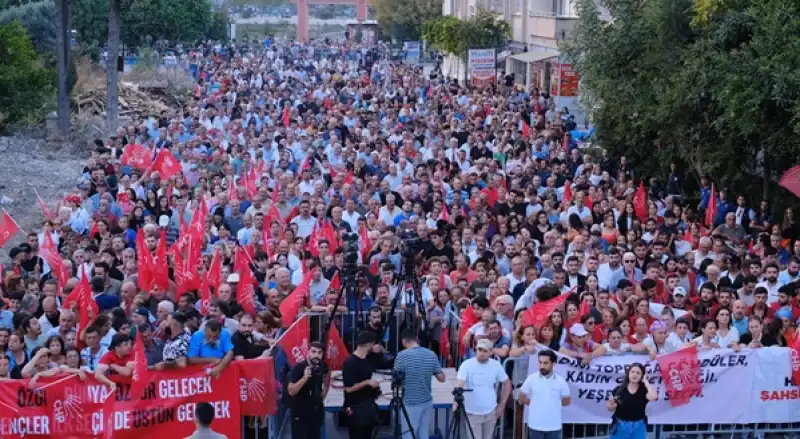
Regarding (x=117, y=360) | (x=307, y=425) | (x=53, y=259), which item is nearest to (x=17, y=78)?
(x=53, y=259)

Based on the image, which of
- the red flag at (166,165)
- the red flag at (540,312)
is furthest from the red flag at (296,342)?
the red flag at (166,165)

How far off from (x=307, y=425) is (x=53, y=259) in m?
5.26

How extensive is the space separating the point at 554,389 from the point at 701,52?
9.99 m

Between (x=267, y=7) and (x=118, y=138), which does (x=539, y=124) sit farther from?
(x=267, y=7)

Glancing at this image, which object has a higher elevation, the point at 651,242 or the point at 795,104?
the point at 795,104

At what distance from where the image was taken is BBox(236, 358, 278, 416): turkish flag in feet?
33.8

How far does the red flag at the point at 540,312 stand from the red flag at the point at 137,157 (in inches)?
458

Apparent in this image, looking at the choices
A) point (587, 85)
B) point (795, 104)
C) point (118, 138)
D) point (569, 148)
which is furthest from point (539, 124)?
point (795, 104)

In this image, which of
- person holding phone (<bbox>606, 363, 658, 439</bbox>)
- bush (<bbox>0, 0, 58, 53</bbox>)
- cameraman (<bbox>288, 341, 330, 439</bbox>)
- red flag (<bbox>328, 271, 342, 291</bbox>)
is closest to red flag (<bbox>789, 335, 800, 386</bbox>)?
person holding phone (<bbox>606, 363, 658, 439</bbox>)

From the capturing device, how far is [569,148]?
25812 millimetres

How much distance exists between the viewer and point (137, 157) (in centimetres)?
2189

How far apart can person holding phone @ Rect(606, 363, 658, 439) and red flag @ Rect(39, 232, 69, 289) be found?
6.42 metres

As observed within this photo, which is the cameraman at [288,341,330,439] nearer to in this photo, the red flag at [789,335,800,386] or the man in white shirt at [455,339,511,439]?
the man in white shirt at [455,339,511,439]

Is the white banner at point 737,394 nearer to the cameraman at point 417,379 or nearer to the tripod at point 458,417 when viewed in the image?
the tripod at point 458,417
